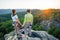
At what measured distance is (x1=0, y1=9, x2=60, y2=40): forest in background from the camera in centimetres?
280

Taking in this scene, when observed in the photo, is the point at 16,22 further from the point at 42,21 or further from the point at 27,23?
the point at 42,21

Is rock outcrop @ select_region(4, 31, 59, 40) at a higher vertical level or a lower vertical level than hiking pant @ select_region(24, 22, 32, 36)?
lower

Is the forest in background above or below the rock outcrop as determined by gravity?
above

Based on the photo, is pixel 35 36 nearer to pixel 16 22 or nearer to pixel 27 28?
pixel 27 28

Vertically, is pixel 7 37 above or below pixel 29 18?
below

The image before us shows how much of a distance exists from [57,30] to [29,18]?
1.24 feet

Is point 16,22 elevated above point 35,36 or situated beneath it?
elevated above

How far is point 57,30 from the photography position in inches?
111

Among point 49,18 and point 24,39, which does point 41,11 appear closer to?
point 49,18

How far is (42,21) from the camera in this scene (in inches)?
112

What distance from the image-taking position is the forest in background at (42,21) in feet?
9.18

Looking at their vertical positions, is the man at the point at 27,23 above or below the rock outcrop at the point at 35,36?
above

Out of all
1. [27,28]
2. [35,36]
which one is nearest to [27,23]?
[27,28]
